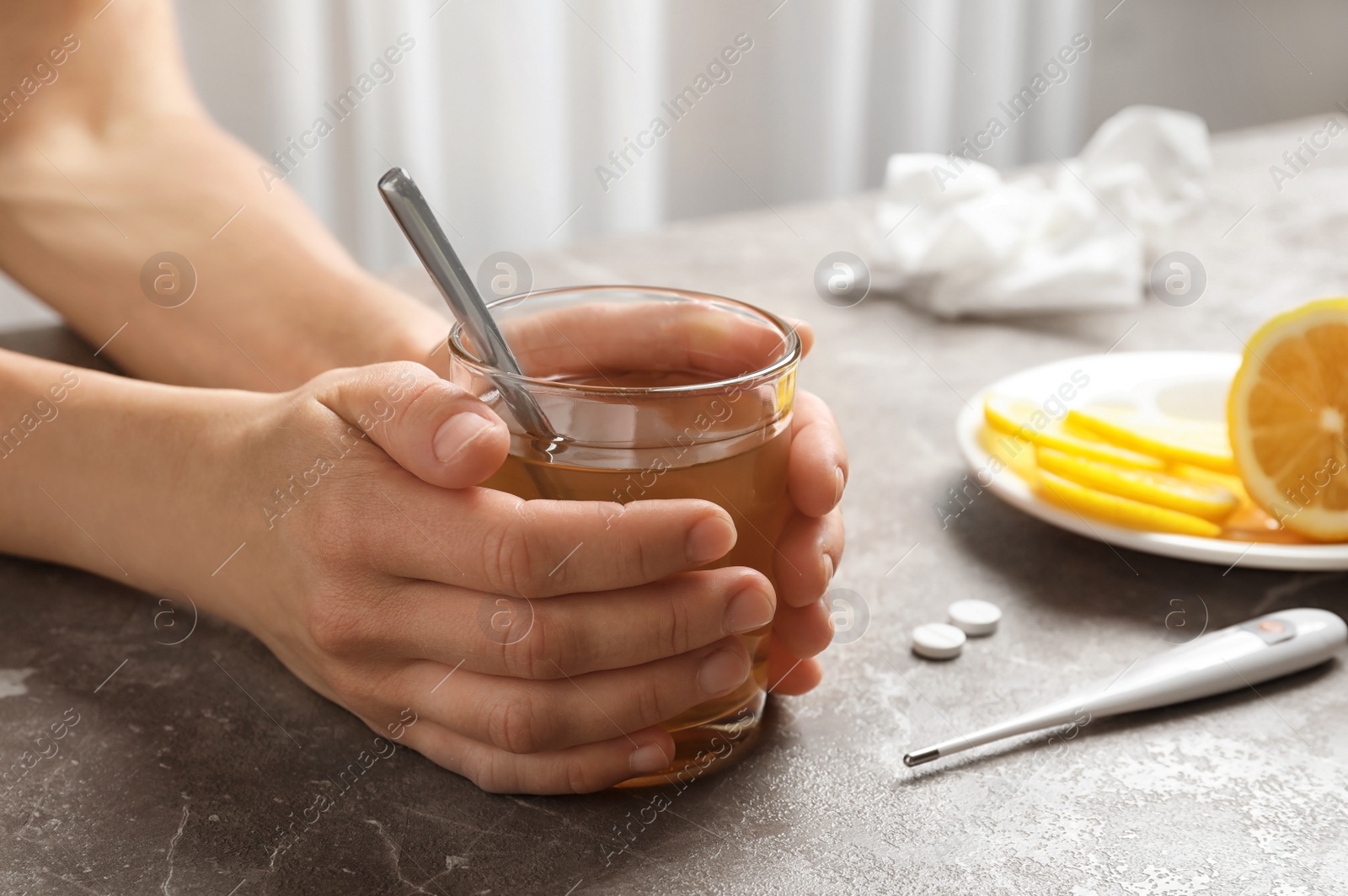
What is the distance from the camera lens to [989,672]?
0.71 meters

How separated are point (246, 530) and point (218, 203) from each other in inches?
20.3

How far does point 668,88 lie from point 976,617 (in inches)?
97.4

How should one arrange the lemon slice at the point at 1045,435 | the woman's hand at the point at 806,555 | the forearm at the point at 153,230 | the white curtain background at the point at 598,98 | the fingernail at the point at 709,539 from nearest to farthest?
the fingernail at the point at 709,539
the woman's hand at the point at 806,555
the lemon slice at the point at 1045,435
the forearm at the point at 153,230
the white curtain background at the point at 598,98

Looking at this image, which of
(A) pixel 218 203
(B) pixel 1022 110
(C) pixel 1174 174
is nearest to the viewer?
(A) pixel 218 203

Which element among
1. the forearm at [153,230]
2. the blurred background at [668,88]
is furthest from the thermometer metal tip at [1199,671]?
the blurred background at [668,88]

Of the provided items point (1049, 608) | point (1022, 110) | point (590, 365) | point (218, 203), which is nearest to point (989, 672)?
point (1049, 608)

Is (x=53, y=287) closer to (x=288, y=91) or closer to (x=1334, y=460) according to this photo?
(x=1334, y=460)

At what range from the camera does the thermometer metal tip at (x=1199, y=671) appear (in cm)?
63

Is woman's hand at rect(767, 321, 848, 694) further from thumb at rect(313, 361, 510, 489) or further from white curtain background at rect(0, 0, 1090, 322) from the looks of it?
white curtain background at rect(0, 0, 1090, 322)

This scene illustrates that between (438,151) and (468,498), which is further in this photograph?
A: (438,151)

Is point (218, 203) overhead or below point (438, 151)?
overhead

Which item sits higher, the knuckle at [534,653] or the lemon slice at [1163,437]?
the knuckle at [534,653]

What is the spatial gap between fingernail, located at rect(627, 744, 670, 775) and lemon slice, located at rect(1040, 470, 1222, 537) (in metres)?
0.39

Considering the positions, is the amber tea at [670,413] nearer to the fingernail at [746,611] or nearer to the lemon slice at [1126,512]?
the fingernail at [746,611]
